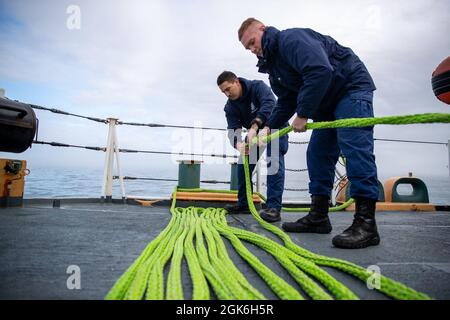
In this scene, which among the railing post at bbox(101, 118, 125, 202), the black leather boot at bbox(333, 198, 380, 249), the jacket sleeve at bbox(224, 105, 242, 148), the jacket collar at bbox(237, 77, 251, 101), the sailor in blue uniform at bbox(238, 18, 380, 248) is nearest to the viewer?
the black leather boot at bbox(333, 198, 380, 249)

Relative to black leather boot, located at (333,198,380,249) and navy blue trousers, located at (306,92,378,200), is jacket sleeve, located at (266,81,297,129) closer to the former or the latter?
navy blue trousers, located at (306,92,378,200)

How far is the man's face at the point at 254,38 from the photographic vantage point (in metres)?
1.83

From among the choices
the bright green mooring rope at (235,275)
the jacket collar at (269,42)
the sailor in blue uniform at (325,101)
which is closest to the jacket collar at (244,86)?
the sailor in blue uniform at (325,101)

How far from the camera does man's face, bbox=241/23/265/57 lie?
1.83m

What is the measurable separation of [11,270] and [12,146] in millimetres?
590

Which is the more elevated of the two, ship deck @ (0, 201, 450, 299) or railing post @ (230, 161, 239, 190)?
railing post @ (230, 161, 239, 190)

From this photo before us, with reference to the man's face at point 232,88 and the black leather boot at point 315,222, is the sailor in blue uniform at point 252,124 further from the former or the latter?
the black leather boot at point 315,222

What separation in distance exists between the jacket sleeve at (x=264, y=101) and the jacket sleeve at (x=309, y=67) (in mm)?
1081

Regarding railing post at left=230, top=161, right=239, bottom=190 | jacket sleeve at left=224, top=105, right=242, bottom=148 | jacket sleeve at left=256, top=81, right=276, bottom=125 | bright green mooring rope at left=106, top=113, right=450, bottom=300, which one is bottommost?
bright green mooring rope at left=106, top=113, right=450, bottom=300

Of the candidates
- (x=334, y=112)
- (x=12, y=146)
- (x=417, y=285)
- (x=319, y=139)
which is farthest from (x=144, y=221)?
(x=417, y=285)

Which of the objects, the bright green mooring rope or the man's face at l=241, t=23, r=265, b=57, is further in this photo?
the man's face at l=241, t=23, r=265, b=57

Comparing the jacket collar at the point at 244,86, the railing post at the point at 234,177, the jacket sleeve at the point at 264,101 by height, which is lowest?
the railing post at the point at 234,177

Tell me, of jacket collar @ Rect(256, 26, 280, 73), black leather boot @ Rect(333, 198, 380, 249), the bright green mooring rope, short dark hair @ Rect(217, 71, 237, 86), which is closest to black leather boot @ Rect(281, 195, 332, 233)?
black leather boot @ Rect(333, 198, 380, 249)
